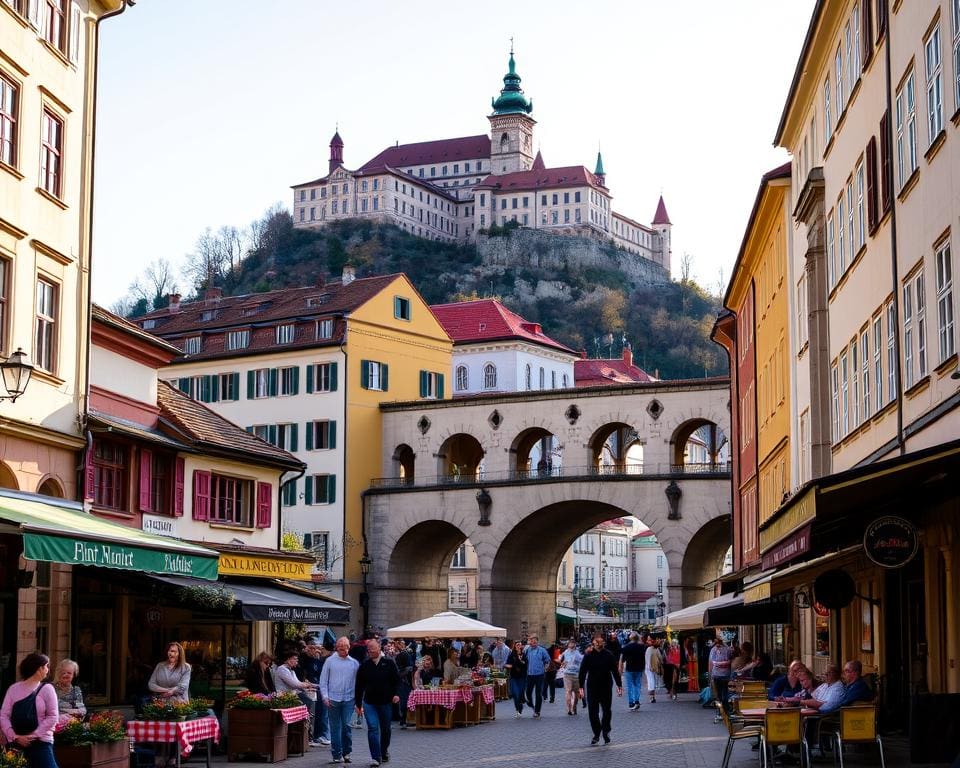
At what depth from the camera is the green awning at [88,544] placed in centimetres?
1477

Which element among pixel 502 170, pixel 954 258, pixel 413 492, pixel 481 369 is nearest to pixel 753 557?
pixel 413 492

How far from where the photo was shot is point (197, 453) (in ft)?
107

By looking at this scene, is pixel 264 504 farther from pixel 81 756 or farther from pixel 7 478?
pixel 81 756

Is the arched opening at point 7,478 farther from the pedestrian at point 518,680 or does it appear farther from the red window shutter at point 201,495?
the pedestrian at point 518,680

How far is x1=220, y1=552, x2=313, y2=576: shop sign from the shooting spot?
34.3m

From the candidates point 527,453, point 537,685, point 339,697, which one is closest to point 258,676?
point 339,697

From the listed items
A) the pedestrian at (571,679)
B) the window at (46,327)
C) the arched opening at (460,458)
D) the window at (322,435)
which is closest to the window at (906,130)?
the window at (46,327)

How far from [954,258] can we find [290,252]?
15641cm

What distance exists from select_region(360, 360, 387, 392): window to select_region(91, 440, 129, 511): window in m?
36.5

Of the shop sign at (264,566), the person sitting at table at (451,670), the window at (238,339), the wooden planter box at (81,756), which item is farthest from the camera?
the window at (238,339)

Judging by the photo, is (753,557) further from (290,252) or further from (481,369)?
(290,252)

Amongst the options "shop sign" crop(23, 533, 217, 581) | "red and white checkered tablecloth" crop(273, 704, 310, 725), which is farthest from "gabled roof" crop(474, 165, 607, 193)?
"shop sign" crop(23, 533, 217, 581)

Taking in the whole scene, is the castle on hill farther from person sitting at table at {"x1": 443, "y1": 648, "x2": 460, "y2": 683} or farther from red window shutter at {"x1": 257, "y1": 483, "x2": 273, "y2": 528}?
person sitting at table at {"x1": 443, "y1": 648, "x2": 460, "y2": 683}

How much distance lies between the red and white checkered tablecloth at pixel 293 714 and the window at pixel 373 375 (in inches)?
1746
